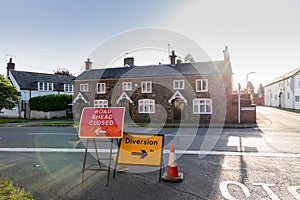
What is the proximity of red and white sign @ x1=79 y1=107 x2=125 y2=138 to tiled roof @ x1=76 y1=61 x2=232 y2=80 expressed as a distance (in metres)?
19.7

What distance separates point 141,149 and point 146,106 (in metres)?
20.3

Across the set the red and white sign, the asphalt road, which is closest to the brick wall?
the asphalt road

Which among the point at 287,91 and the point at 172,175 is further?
the point at 287,91

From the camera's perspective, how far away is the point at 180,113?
26109mm

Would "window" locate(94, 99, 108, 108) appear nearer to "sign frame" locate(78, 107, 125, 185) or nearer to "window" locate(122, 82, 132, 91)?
"window" locate(122, 82, 132, 91)

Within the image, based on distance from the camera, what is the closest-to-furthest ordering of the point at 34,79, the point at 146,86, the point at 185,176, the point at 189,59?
the point at 185,176 → the point at 146,86 → the point at 34,79 → the point at 189,59

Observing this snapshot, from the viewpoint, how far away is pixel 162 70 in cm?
2738

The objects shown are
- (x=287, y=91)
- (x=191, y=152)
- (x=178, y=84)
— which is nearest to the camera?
(x=191, y=152)

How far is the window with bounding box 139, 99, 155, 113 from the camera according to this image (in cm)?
2641

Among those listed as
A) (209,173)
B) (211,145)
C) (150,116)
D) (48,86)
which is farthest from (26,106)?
(209,173)

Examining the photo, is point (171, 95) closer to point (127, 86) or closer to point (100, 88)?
point (127, 86)

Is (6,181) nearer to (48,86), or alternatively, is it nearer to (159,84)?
(159,84)

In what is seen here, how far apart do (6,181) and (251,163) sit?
6.91 metres

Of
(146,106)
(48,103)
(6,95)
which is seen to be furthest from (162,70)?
(6,95)
